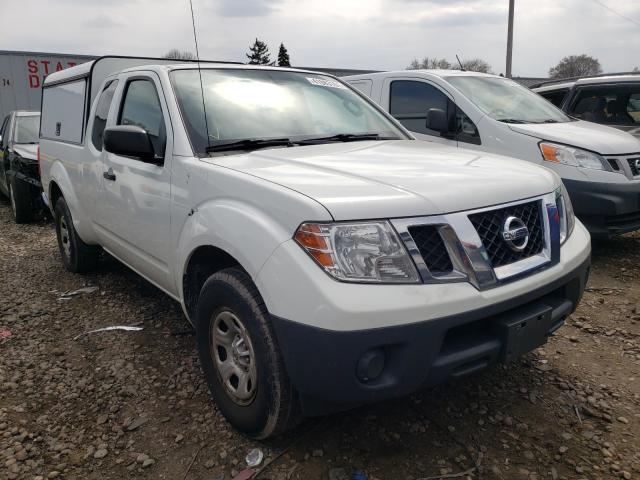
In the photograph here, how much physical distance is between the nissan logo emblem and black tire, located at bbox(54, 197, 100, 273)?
3.75 metres

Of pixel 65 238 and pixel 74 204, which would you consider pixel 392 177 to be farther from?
pixel 65 238

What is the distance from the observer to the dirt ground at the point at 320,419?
7.31ft

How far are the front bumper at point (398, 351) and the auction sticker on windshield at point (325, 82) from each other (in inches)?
81.9

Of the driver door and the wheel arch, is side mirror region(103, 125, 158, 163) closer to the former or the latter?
the driver door

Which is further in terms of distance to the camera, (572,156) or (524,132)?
(524,132)

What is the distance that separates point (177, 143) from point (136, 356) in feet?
4.59

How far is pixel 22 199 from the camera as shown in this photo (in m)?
7.55

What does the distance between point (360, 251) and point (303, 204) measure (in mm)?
268

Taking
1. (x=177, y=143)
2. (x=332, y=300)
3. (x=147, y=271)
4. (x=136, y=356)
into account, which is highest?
(x=177, y=143)

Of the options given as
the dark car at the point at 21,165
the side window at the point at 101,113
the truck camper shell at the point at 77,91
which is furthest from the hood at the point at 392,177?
the dark car at the point at 21,165

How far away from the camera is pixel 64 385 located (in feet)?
9.75

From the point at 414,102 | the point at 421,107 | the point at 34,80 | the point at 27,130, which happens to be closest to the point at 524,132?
the point at 421,107

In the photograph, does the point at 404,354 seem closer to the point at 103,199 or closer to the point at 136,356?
the point at 136,356

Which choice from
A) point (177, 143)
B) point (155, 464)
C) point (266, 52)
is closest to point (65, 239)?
point (177, 143)
